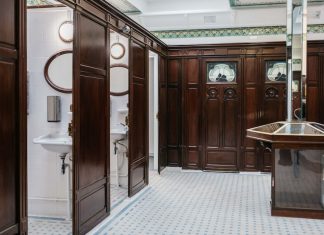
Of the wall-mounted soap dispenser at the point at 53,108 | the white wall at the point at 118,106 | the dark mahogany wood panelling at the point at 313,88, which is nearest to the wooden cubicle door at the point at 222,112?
the dark mahogany wood panelling at the point at 313,88

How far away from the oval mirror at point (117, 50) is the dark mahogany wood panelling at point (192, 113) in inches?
86.8

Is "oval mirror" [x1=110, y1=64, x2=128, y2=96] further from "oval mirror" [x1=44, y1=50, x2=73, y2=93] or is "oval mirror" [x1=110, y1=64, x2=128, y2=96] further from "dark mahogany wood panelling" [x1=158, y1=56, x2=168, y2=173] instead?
"dark mahogany wood panelling" [x1=158, y1=56, x2=168, y2=173]

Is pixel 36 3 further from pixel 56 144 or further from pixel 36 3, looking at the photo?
pixel 56 144

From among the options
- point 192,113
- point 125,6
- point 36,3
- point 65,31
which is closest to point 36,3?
point 36,3

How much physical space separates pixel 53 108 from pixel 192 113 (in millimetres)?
3666

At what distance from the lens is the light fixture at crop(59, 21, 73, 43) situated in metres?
4.34

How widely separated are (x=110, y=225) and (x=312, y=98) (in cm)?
463

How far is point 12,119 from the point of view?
2600 mm

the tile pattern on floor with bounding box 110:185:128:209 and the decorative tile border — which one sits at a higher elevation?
the decorative tile border

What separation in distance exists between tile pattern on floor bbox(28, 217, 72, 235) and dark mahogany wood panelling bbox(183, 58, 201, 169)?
367 centimetres

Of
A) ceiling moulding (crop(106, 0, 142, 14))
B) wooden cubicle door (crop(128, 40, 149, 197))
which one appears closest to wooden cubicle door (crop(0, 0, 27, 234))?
wooden cubicle door (crop(128, 40, 149, 197))

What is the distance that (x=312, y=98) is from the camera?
7.07 m

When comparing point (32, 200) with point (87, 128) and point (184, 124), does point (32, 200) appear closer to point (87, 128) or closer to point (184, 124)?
point (87, 128)

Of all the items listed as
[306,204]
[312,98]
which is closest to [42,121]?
[306,204]
